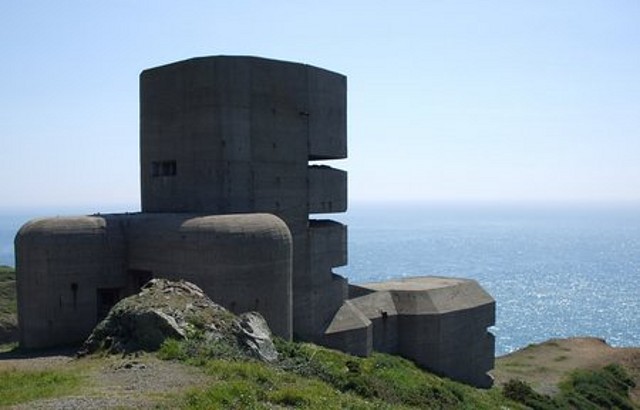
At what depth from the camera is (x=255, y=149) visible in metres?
21.6

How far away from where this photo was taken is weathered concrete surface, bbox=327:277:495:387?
86.8 ft

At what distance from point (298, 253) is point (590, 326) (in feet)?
179

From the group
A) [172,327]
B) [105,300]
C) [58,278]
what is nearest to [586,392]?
[105,300]

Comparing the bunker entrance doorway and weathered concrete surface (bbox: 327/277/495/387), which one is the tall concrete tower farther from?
the bunker entrance doorway

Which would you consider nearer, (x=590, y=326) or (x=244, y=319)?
(x=244, y=319)

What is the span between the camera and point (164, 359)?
11.7 metres

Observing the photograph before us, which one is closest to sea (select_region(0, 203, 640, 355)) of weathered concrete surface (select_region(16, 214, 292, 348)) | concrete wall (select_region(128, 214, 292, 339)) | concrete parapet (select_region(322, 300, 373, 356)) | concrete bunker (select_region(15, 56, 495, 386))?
concrete bunker (select_region(15, 56, 495, 386))

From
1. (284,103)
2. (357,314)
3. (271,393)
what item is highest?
(284,103)

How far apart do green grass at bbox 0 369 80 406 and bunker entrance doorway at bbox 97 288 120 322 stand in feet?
21.6

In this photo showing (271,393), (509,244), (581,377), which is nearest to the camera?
(271,393)

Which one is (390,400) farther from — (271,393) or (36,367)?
(36,367)

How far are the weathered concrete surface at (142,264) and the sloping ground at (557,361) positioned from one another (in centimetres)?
1745

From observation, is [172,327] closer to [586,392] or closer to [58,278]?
[58,278]

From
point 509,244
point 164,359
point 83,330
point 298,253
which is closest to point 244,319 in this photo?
point 164,359
